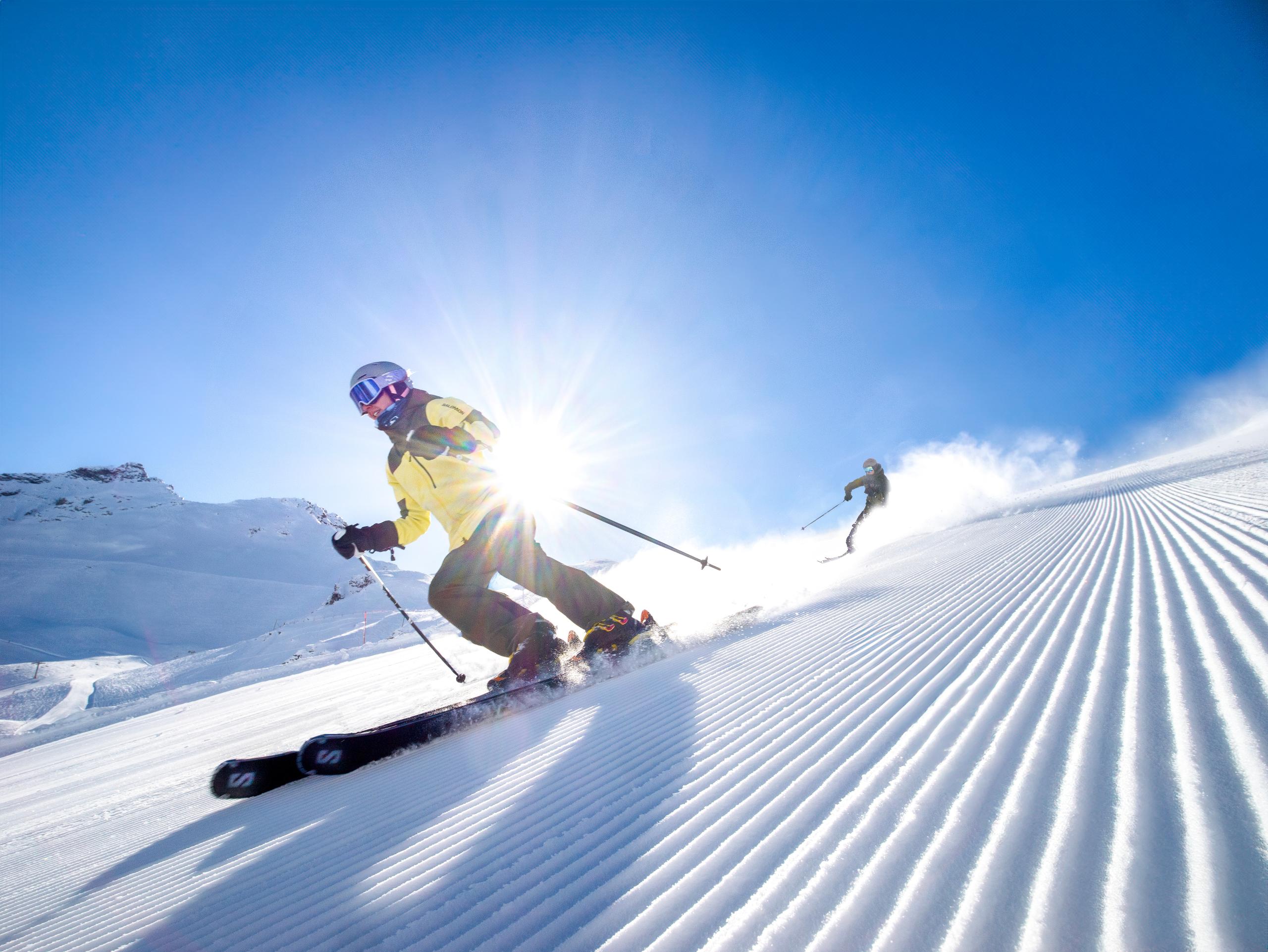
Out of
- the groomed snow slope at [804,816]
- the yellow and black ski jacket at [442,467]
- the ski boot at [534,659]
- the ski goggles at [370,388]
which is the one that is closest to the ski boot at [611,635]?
the ski boot at [534,659]

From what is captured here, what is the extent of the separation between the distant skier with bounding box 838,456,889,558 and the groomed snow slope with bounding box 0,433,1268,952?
9697mm

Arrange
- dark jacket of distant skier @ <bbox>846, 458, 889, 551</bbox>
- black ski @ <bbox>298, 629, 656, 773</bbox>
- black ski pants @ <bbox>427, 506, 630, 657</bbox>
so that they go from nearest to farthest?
1. black ski @ <bbox>298, 629, 656, 773</bbox>
2. black ski pants @ <bbox>427, 506, 630, 657</bbox>
3. dark jacket of distant skier @ <bbox>846, 458, 889, 551</bbox>

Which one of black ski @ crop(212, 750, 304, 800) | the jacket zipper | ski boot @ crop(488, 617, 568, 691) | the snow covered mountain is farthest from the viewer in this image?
the snow covered mountain

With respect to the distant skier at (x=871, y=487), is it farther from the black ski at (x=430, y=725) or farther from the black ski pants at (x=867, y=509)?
the black ski at (x=430, y=725)

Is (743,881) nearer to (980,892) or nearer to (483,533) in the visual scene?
(980,892)

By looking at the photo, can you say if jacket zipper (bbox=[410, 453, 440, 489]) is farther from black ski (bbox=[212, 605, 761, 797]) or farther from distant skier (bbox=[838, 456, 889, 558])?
distant skier (bbox=[838, 456, 889, 558])

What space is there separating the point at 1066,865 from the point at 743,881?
1.94 ft

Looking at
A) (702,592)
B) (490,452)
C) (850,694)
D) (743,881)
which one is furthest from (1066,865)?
(702,592)

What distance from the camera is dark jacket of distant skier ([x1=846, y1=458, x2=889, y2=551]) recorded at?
43.1ft

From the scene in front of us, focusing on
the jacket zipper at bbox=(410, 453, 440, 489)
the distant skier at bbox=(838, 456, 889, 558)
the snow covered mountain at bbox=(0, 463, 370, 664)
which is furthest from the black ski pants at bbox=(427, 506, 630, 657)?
the snow covered mountain at bbox=(0, 463, 370, 664)

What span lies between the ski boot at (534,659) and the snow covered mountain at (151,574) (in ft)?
87.7

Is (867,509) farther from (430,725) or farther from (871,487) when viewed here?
(430,725)

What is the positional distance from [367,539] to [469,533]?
2.70 feet

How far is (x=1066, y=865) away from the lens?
89 centimetres
